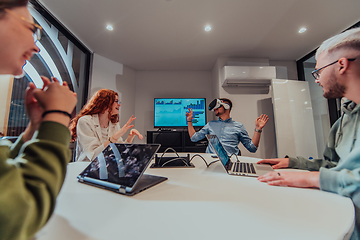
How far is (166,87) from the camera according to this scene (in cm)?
391

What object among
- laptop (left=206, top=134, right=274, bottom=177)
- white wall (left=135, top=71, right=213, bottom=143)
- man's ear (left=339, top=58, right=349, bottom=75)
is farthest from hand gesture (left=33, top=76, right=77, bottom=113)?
white wall (left=135, top=71, right=213, bottom=143)

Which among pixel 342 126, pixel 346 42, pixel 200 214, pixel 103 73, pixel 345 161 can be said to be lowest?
pixel 200 214

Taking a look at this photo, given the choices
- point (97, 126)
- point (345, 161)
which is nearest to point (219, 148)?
point (345, 161)

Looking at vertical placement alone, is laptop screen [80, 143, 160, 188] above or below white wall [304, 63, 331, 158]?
below

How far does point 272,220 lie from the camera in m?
0.37

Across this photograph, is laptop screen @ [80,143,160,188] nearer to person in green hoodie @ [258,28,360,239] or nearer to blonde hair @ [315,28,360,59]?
person in green hoodie @ [258,28,360,239]

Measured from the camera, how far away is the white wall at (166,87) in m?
3.89

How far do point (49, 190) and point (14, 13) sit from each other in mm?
275

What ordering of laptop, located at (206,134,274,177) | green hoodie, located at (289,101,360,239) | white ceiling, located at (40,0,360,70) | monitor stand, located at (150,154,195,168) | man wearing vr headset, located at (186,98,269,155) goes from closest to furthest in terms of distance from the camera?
green hoodie, located at (289,101,360,239), laptop, located at (206,134,274,177), monitor stand, located at (150,154,195,168), white ceiling, located at (40,0,360,70), man wearing vr headset, located at (186,98,269,155)

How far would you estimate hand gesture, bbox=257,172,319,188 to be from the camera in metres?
0.59

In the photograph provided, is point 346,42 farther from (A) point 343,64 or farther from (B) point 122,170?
(B) point 122,170

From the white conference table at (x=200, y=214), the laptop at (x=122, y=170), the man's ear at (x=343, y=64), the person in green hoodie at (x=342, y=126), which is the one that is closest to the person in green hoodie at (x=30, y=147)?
the white conference table at (x=200, y=214)

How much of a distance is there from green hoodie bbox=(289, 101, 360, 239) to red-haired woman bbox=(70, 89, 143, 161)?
136cm

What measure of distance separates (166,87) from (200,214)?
3702 mm
